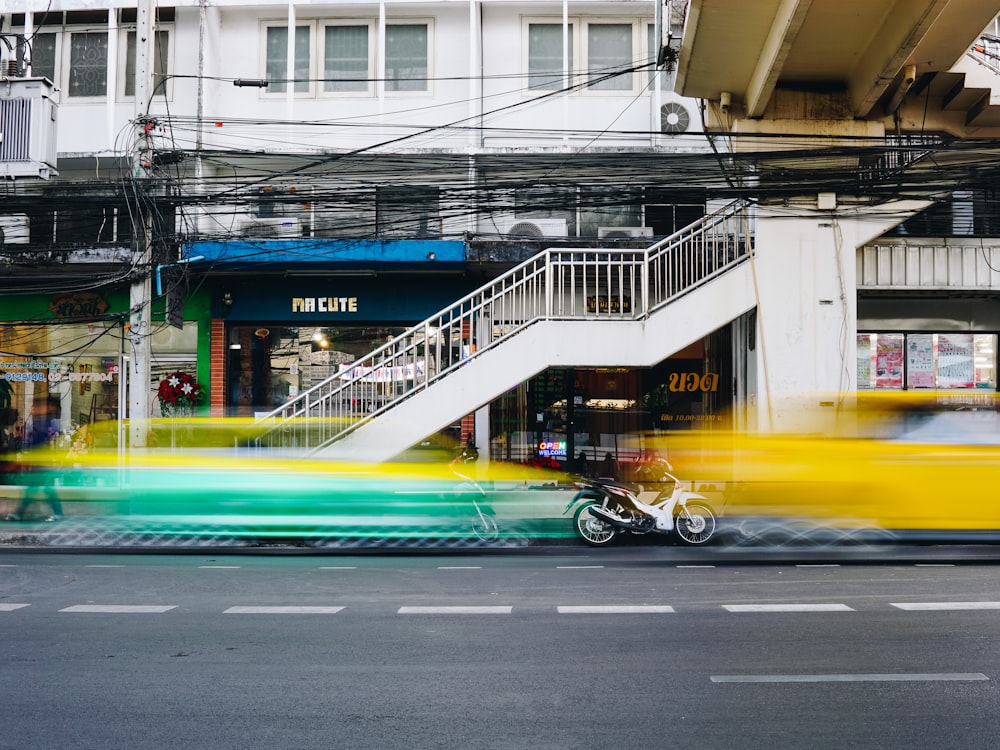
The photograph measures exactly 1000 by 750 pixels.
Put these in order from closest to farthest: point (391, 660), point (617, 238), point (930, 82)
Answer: point (391, 660) < point (930, 82) < point (617, 238)

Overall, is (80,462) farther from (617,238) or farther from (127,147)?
(617,238)

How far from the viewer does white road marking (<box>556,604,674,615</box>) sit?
788 cm

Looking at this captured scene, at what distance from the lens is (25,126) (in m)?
15.1

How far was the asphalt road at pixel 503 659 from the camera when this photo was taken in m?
5.02

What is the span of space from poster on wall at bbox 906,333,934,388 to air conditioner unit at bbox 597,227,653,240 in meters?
5.43

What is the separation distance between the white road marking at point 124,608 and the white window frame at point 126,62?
1270 cm

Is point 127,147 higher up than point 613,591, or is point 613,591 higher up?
point 127,147

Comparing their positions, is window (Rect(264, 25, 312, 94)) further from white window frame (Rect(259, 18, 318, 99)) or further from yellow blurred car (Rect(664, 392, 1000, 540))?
yellow blurred car (Rect(664, 392, 1000, 540))

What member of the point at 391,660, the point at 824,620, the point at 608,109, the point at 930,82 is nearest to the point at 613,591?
the point at 824,620

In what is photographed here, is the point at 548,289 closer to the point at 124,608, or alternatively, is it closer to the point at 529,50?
the point at 529,50

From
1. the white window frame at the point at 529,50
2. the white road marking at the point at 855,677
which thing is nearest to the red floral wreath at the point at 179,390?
the white window frame at the point at 529,50

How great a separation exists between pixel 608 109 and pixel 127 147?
862cm

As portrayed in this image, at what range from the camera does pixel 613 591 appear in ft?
29.1

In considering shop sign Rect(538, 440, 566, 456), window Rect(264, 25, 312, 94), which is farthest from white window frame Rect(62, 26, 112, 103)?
shop sign Rect(538, 440, 566, 456)
